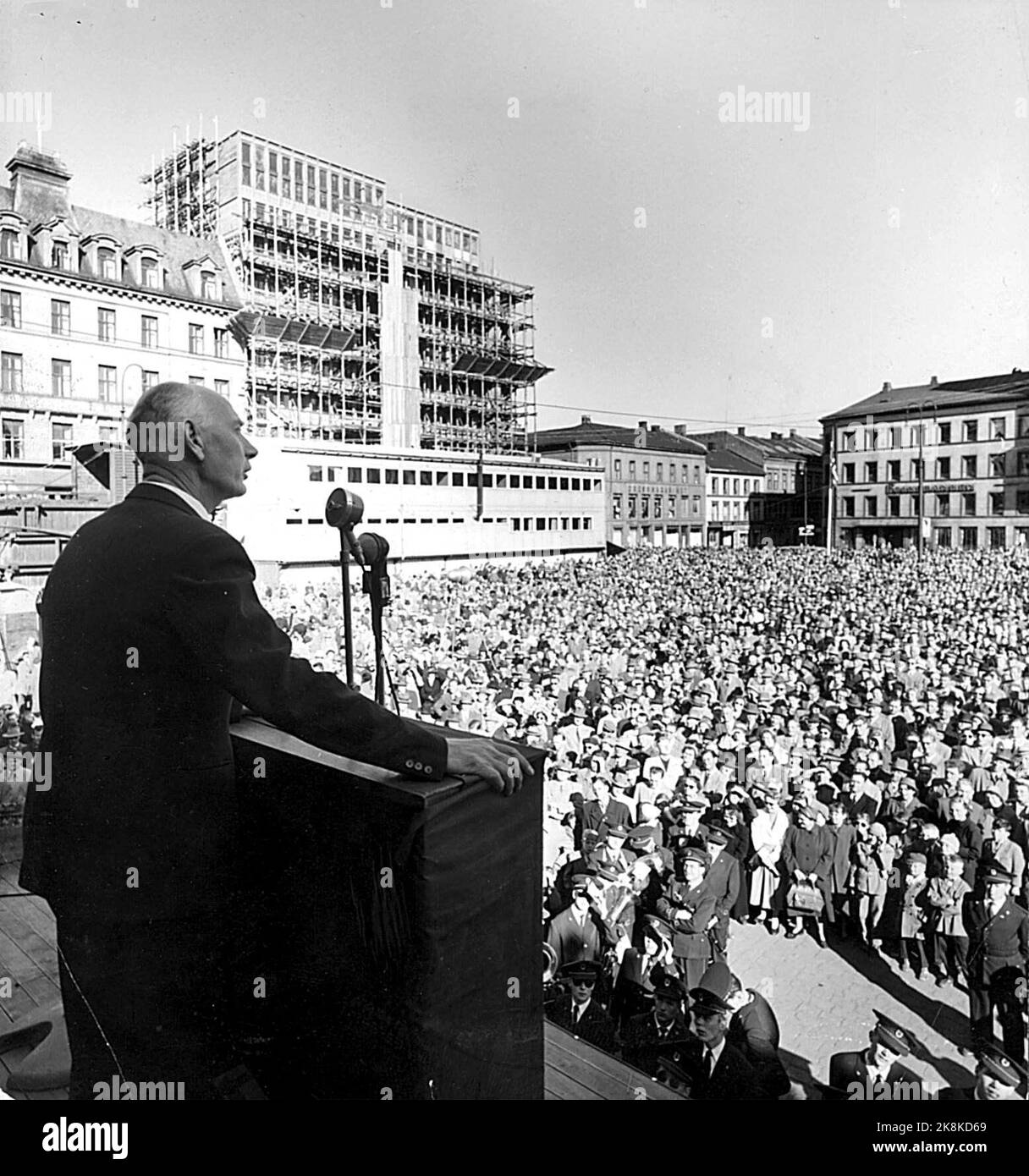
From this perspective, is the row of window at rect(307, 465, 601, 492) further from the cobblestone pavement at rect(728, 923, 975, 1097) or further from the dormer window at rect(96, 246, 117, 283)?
the cobblestone pavement at rect(728, 923, 975, 1097)

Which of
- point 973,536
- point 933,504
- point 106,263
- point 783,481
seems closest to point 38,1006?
point 106,263

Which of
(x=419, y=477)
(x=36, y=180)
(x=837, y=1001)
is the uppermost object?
(x=36, y=180)

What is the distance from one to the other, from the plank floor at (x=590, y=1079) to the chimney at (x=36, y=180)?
3.45 metres

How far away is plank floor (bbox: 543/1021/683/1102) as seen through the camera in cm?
155

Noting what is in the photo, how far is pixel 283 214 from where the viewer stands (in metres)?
3.97

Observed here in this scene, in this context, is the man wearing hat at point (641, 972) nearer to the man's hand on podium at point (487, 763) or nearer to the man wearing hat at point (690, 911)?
the man wearing hat at point (690, 911)

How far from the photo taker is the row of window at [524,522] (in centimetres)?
402

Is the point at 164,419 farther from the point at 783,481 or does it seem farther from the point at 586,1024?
the point at 783,481

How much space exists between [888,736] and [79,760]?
19.0 feet

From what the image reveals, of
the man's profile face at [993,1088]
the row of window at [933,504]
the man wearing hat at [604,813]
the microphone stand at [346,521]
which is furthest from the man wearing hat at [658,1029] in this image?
the row of window at [933,504]

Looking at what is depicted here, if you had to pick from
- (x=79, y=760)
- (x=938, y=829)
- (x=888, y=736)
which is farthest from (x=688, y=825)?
(x=79, y=760)

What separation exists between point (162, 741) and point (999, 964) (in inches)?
134

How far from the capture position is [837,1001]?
11.9ft
